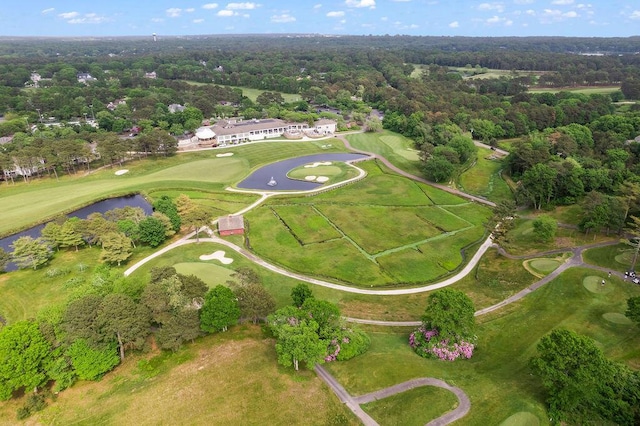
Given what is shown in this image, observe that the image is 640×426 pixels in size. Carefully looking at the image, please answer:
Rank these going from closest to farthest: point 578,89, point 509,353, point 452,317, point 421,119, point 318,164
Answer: point 452,317, point 509,353, point 318,164, point 421,119, point 578,89

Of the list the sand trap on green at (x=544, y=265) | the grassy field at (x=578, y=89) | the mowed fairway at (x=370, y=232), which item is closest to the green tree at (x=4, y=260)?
the mowed fairway at (x=370, y=232)

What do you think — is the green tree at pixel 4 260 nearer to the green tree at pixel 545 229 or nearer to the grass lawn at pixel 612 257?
the green tree at pixel 545 229

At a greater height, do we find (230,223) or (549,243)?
(230,223)

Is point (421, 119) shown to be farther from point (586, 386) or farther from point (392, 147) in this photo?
point (586, 386)

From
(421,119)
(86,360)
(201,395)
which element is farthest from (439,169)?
(86,360)

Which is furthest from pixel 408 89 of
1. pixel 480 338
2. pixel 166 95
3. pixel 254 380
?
pixel 254 380
